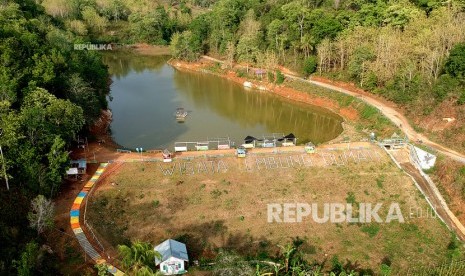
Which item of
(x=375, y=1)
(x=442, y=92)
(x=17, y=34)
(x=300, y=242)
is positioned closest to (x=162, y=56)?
(x=375, y=1)

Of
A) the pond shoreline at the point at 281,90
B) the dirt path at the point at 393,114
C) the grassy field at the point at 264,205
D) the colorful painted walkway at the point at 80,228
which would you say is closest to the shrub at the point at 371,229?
the grassy field at the point at 264,205

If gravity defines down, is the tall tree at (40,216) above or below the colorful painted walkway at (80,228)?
above

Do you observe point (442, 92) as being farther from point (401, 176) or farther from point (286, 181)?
point (286, 181)

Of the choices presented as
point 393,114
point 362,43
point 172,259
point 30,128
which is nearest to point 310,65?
point 362,43

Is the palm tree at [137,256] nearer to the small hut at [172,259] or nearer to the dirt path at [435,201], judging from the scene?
the small hut at [172,259]

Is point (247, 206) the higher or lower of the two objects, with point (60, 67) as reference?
lower
